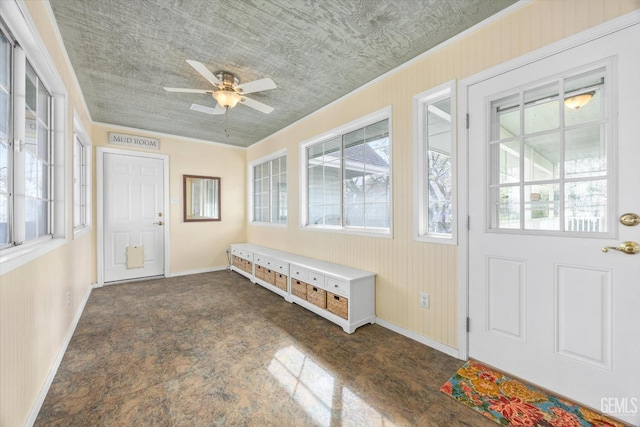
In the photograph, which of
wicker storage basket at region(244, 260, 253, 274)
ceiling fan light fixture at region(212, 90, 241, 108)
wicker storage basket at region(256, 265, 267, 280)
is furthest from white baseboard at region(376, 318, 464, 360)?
ceiling fan light fixture at region(212, 90, 241, 108)

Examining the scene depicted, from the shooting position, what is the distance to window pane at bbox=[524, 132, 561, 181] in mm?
1752

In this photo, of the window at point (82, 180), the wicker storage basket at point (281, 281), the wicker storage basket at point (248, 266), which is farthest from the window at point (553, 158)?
the window at point (82, 180)

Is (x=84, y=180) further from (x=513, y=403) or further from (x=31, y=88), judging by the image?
(x=513, y=403)

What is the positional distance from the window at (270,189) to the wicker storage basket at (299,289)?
4.65 feet

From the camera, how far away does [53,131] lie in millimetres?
2246

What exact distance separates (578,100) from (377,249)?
191cm

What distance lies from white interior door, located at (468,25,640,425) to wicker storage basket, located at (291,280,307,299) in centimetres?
181

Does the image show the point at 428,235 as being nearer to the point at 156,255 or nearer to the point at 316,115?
the point at 316,115

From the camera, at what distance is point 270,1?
1.80 m

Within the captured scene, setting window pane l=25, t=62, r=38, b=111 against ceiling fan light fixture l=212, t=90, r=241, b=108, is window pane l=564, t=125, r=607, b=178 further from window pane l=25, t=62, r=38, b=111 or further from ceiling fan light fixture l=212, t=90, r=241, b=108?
window pane l=25, t=62, r=38, b=111

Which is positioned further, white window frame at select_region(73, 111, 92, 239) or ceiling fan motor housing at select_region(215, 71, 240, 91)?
white window frame at select_region(73, 111, 92, 239)

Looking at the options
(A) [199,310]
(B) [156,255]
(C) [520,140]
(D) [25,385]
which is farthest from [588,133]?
(B) [156,255]

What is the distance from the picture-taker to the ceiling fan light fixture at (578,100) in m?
1.63

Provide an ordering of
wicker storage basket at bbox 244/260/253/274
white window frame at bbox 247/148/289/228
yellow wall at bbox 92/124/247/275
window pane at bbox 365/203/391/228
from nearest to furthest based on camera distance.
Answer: window pane at bbox 365/203/391/228 → wicker storage basket at bbox 244/260/253/274 → white window frame at bbox 247/148/289/228 → yellow wall at bbox 92/124/247/275
